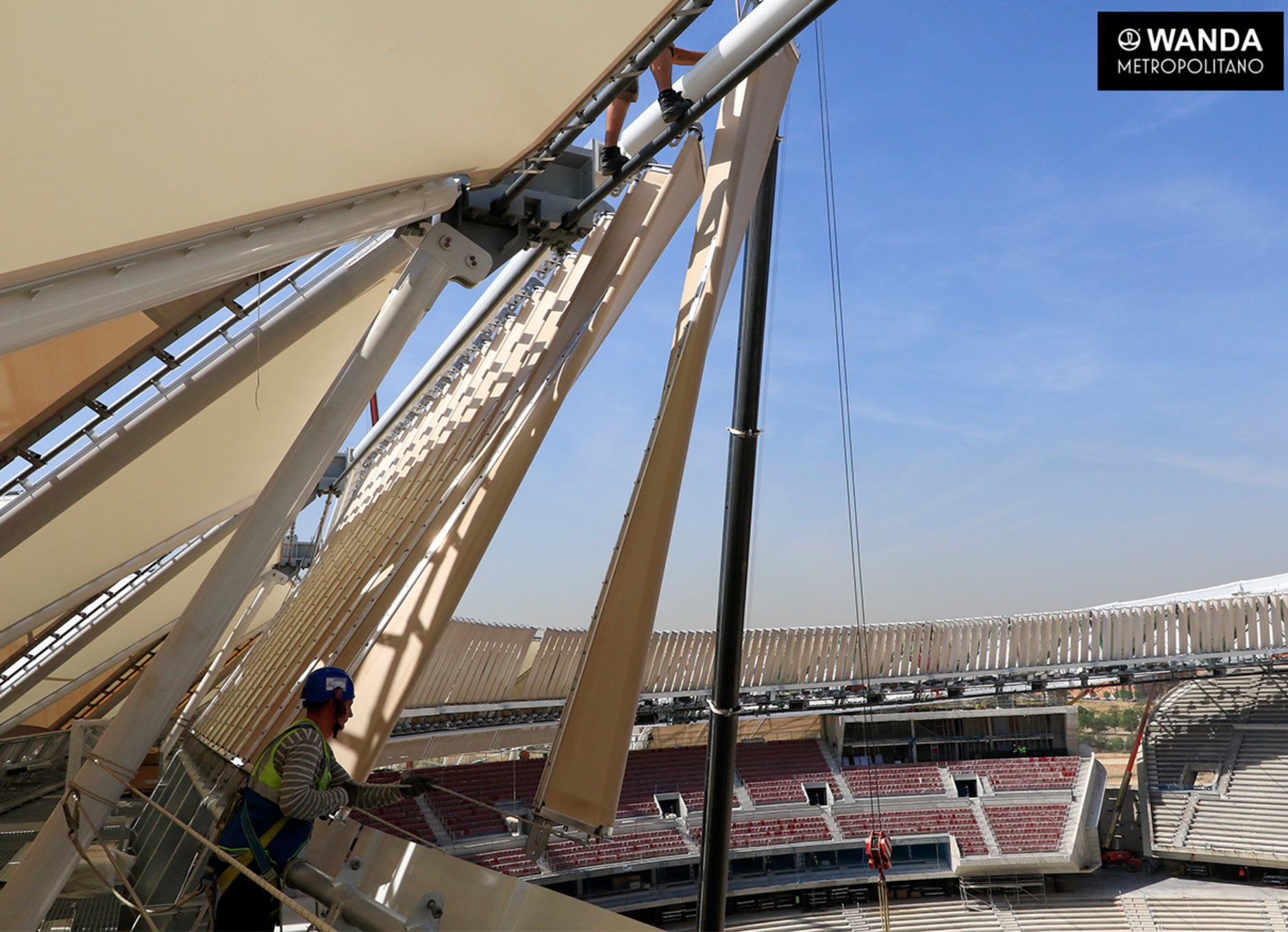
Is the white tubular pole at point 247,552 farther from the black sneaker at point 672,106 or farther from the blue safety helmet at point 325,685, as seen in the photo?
the blue safety helmet at point 325,685

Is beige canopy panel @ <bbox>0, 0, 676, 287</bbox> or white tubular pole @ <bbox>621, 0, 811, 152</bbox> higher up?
white tubular pole @ <bbox>621, 0, 811, 152</bbox>

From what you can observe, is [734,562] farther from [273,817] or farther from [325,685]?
[273,817]

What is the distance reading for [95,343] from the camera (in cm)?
607

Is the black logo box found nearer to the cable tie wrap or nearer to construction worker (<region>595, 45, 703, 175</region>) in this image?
construction worker (<region>595, 45, 703, 175</region>)

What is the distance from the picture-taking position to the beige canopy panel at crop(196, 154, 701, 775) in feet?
18.4

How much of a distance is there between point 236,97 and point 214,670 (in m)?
10.5

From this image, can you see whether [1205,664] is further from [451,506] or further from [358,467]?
[451,506]

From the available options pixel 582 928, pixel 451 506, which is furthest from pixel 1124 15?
pixel 582 928

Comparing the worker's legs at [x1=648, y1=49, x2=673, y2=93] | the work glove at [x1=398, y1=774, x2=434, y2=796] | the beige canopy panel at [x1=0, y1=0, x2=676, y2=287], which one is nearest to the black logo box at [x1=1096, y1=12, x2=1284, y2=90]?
the worker's legs at [x1=648, y1=49, x2=673, y2=93]

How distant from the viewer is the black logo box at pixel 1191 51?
8.52m

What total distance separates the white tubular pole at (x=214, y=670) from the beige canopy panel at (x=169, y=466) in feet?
5.97

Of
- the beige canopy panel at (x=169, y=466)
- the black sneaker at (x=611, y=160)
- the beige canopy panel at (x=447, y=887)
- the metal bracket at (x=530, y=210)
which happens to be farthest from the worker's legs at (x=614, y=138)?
the beige canopy panel at (x=447, y=887)

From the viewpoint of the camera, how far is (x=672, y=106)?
226 inches

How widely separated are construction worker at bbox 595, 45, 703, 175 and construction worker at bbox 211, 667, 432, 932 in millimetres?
3919
